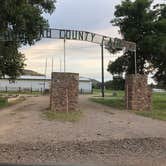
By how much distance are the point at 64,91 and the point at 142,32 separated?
49.5 ft

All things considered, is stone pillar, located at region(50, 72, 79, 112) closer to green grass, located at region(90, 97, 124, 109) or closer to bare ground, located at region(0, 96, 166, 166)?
green grass, located at region(90, 97, 124, 109)

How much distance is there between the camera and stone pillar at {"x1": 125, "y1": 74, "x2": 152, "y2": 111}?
120ft

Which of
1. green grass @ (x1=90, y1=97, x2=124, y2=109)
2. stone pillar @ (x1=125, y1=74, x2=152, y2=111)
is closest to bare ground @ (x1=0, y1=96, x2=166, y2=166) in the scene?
stone pillar @ (x1=125, y1=74, x2=152, y2=111)

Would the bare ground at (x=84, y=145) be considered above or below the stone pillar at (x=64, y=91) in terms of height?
below

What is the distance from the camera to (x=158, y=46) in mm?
42625

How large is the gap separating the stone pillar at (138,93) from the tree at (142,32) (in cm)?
680

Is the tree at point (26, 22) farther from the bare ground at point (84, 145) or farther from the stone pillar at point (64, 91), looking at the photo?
the bare ground at point (84, 145)

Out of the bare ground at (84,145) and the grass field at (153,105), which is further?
the grass field at (153,105)

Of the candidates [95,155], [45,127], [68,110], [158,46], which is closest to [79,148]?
[95,155]

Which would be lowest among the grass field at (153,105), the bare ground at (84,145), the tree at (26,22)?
the bare ground at (84,145)

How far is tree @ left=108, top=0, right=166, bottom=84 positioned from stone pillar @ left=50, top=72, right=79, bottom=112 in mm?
12126

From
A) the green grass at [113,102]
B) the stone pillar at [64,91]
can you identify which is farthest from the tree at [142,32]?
the stone pillar at [64,91]

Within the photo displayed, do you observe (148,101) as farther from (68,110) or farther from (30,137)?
(30,137)

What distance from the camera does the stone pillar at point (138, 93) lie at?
36.5 m
